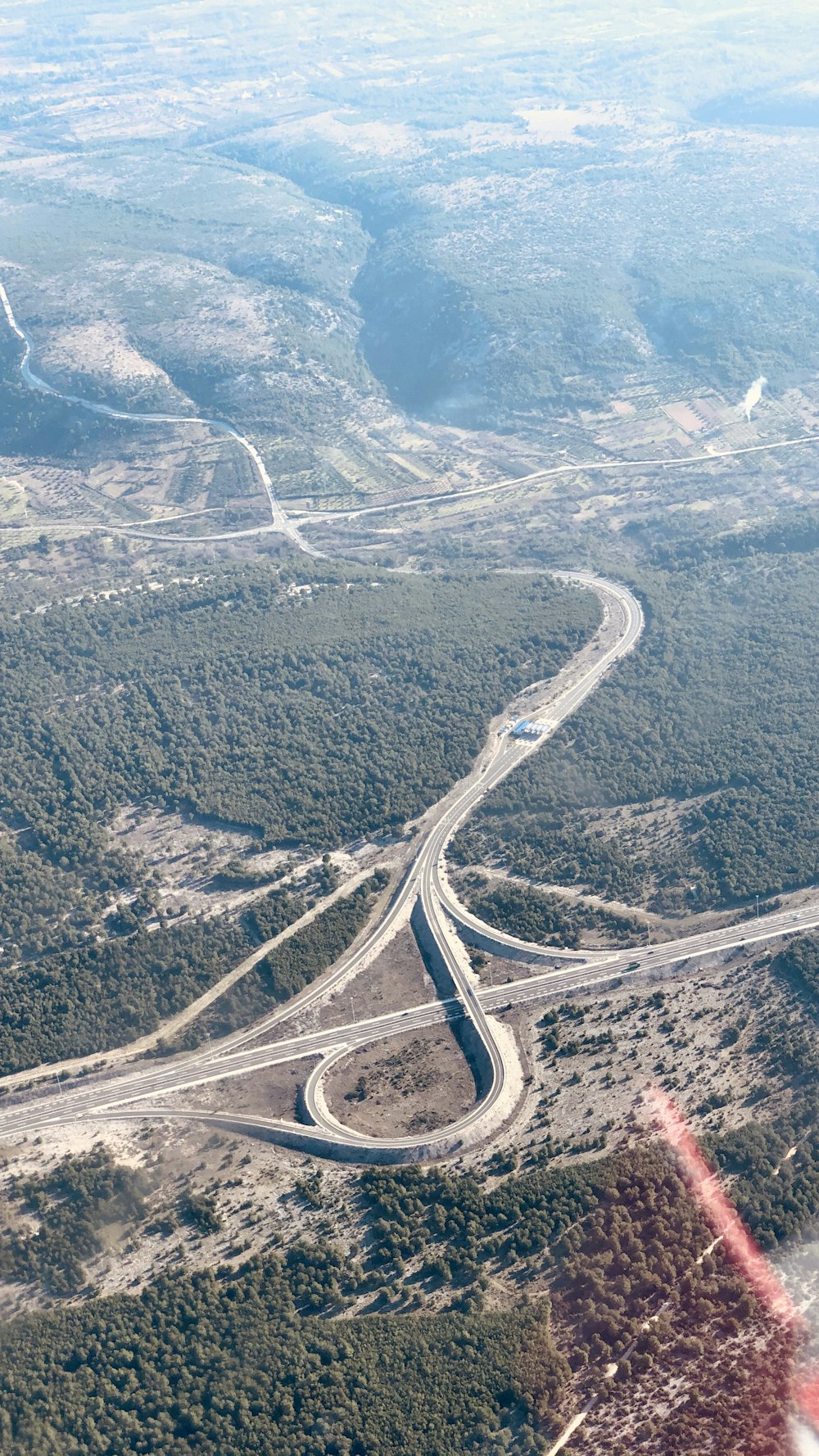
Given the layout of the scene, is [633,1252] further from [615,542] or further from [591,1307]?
[615,542]

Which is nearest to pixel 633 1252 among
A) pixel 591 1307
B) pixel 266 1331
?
pixel 591 1307

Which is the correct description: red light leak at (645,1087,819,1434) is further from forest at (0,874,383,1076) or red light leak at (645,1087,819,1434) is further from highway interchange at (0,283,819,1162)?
forest at (0,874,383,1076)

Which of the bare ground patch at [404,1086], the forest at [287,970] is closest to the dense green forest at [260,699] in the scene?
the forest at [287,970]

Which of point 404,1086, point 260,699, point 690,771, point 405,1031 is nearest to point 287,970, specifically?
point 405,1031

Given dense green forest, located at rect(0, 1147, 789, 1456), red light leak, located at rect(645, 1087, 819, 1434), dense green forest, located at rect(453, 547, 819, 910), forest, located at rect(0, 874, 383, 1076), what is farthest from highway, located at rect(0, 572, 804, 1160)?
red light leak, located at rect(645, 1087, 819, 1434)

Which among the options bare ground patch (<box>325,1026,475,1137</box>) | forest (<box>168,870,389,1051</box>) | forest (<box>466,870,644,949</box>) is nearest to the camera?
bare ground patch (<box>325,1026,475,1137</box>)

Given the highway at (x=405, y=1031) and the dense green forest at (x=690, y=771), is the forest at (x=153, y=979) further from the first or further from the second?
the dense green forest at (x=690, y=771)
